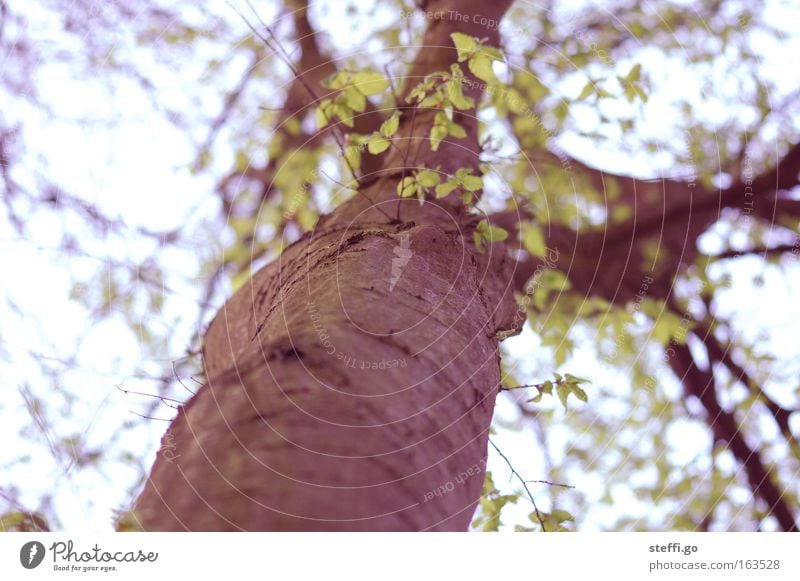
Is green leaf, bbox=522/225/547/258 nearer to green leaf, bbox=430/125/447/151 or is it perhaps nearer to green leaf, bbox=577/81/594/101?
green leaf, bbox=577/81/594/101

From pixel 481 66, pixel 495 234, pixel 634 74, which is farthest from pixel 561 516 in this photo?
pixel 634 74

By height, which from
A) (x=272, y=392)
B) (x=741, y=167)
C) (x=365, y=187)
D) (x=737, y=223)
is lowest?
(x=272, y=392)

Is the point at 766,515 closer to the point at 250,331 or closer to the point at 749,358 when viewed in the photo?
the point at 749,358

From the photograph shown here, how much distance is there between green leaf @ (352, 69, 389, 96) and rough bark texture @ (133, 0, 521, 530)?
39 centimetres

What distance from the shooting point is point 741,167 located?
2.48 m

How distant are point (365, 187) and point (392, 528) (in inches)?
38.2

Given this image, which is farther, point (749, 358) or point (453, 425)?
point (749, 358)

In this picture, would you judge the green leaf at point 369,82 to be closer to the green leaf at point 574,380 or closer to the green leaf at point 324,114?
the green leaf at point 324,114

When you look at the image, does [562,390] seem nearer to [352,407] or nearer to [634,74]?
[352,407]

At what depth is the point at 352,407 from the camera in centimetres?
80
